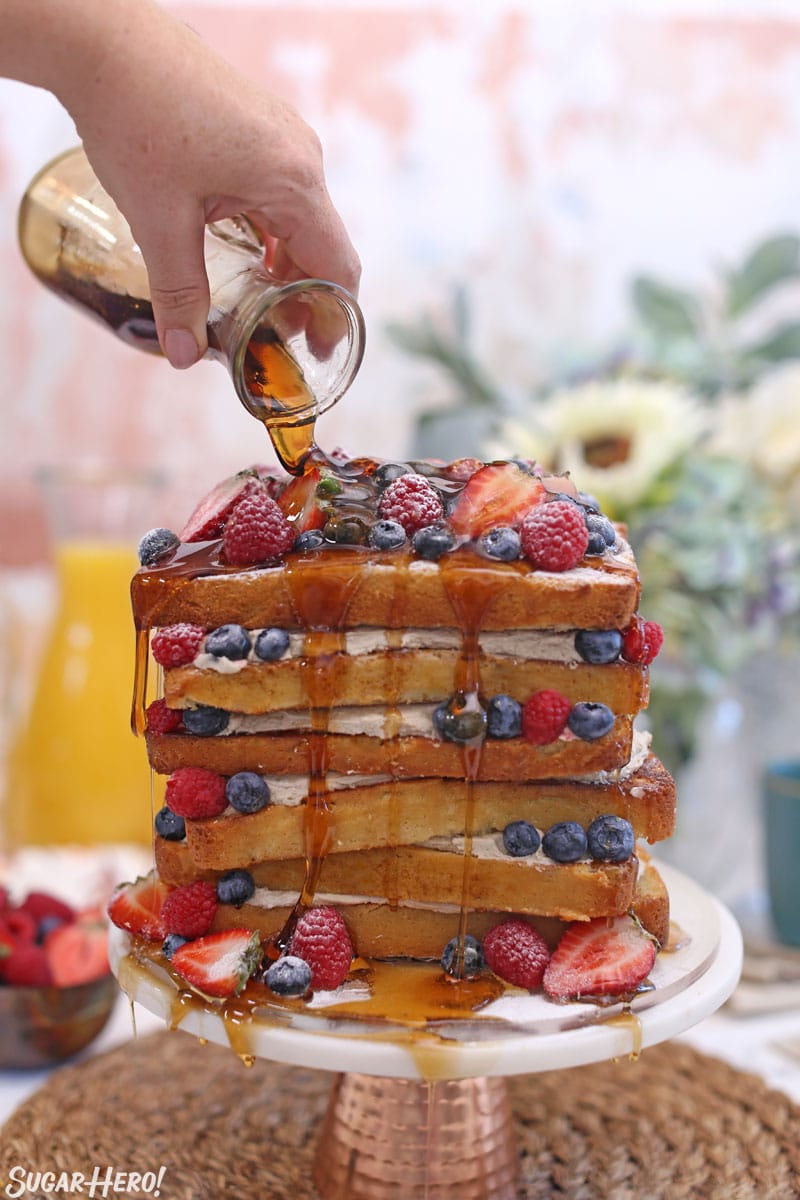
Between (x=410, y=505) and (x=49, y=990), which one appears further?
(x=49, y=990)

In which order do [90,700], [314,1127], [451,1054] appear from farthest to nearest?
[90,700], [314,1127], [451,1054]

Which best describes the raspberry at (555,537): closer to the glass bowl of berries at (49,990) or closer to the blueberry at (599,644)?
the blueberry at (599,644)

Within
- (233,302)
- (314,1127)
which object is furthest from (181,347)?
(314,1127)

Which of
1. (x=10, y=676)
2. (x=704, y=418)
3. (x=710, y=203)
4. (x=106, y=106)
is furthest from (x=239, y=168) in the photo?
(x=710, y=203)

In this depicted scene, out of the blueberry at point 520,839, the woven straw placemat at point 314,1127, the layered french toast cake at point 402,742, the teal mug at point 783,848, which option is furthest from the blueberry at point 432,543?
the teal mug at point 783,848

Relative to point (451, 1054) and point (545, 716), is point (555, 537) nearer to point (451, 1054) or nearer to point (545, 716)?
point (545, 716)

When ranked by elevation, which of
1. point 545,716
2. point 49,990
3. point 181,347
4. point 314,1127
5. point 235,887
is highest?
point 181,347
